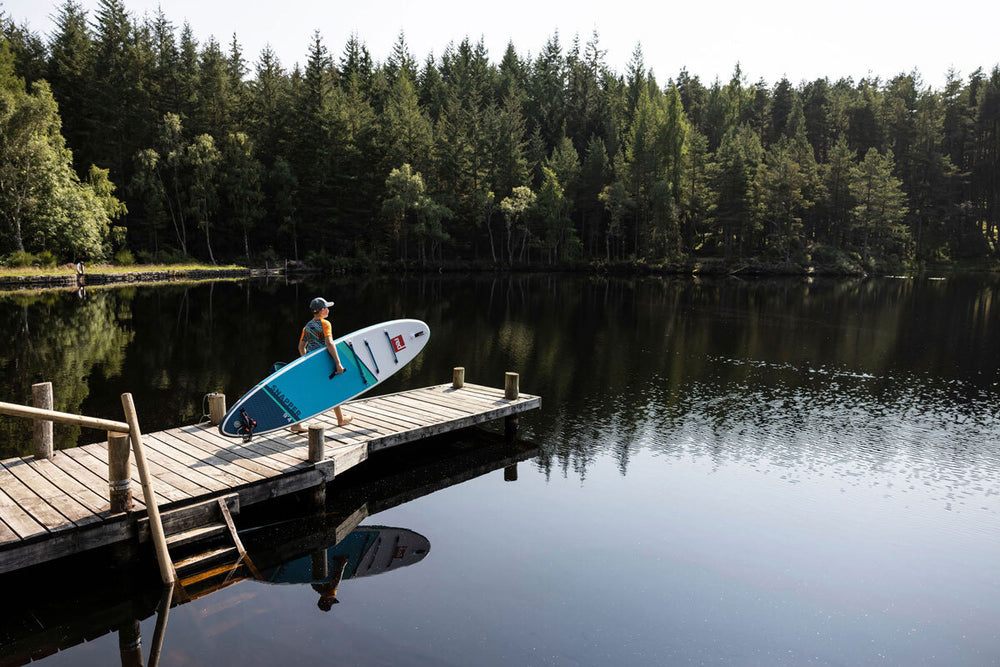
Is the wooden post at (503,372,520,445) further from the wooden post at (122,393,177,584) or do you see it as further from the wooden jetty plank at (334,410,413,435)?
the wooden post at (122,393,177,584)

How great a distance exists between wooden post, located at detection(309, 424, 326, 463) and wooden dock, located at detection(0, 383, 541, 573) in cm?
9

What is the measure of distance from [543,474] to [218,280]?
5178 centimetres

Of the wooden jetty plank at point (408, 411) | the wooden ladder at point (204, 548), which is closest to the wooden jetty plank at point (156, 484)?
the wooden ladder at point (204, 548)

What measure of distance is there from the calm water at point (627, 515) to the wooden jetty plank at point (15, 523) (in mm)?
1003

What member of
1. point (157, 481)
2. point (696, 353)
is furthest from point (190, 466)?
point (696, 353)

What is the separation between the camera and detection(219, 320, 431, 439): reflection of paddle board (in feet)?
37.2

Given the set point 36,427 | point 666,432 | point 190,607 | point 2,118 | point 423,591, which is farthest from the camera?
point 2,118

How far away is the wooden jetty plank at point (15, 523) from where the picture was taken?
7.56 metres

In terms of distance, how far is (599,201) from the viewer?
254 feet

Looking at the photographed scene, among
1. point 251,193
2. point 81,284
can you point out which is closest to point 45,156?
point 81,284

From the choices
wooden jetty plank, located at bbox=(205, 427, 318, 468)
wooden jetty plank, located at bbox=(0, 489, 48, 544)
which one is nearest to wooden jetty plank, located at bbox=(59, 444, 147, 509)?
wooden jetty plank, located at bbox=(0, 489, 48, 544)

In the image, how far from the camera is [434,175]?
3000 inches

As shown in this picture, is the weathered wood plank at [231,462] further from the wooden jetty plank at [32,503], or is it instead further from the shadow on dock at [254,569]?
the wooden jetty plank at [32,503]

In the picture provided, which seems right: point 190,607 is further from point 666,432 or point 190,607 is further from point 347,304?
point 347,304
